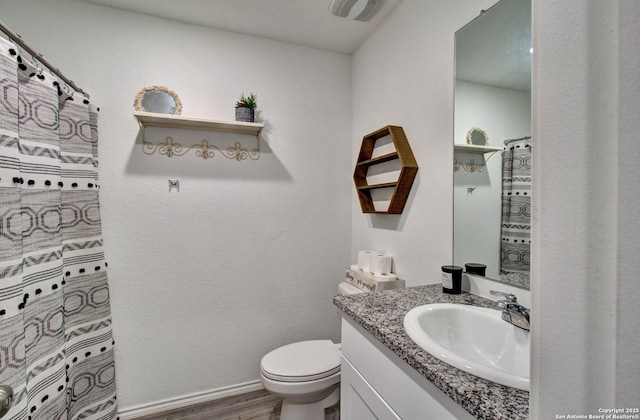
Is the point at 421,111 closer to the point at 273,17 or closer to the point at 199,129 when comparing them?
the point at 273,17

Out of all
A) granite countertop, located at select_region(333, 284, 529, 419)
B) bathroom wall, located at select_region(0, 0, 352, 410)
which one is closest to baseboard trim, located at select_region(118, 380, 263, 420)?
bathroom wall, located at select_region(0, 0, 352, 410)

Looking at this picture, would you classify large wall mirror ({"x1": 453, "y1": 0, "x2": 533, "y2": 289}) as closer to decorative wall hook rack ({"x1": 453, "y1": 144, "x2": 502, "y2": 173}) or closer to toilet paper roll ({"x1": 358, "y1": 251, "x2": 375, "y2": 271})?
decorative wall hook rack ({"x1": 453, "y1": 144, "x2": 502, "y2": 173})

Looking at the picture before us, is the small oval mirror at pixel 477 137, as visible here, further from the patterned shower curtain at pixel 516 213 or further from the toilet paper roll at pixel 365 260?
the toilet paper roll at pixel 365 260

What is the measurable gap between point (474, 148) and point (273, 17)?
144cm

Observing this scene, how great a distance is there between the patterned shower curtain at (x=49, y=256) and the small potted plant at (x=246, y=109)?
782mm

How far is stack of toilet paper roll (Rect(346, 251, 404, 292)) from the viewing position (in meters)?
1.54

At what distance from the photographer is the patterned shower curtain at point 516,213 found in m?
0.96

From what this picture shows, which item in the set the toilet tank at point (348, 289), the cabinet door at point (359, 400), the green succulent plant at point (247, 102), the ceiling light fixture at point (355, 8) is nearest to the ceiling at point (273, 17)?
the ceiling light fixture at point (355, 8)

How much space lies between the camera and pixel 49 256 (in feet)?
3.54

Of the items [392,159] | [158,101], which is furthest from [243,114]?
[392,159]

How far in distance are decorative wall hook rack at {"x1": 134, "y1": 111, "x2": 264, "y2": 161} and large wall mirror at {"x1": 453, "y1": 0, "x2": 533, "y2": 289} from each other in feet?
3.86

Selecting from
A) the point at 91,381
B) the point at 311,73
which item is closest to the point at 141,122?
the point at 311,73

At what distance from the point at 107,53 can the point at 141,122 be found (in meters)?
0.45

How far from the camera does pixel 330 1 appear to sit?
5.14ft
